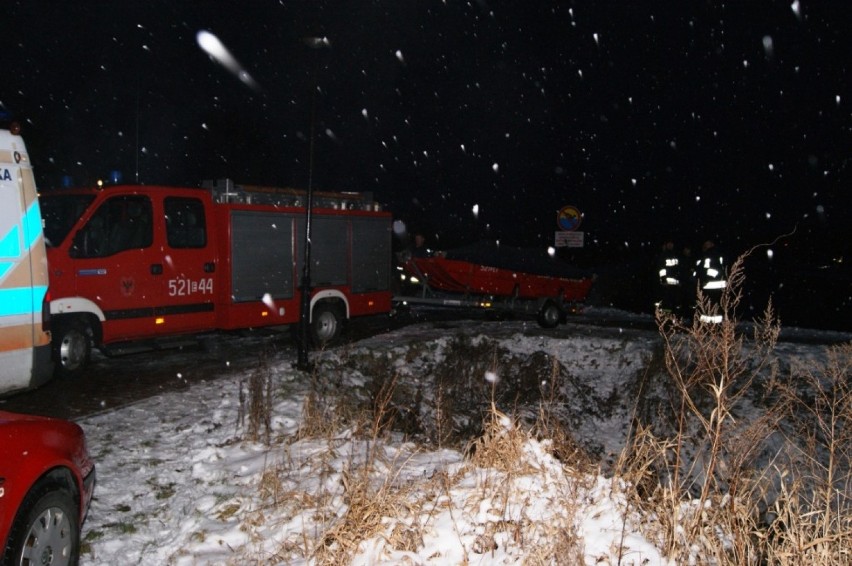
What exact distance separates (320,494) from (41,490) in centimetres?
199

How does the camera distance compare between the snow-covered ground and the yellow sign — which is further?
the yellow sign

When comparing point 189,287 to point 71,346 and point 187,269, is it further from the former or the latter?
point 71,346

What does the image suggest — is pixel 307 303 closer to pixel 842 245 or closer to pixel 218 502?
pixel 218 502

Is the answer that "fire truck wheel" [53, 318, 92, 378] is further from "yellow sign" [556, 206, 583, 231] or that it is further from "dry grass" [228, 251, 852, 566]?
"yellow sign" [556, 206, 583, 231]

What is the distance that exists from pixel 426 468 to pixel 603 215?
2912cm

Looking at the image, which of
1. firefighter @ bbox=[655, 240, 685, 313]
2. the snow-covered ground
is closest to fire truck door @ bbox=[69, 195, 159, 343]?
the snow-covered ground

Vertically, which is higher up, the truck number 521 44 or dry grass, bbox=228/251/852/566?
the truck number 521 44

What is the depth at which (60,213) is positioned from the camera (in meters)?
9.65

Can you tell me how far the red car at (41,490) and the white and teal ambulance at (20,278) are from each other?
5.89ft

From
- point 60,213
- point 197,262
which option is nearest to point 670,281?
point 197,262

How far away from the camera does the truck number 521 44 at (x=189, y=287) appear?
34.4 feet

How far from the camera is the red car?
357cm

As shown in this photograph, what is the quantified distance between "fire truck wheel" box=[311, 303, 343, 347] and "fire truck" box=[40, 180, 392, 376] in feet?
0.07

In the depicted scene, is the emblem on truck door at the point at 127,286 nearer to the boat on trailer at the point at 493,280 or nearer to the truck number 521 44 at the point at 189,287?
the truck number 521 44 at the point at 189,287
